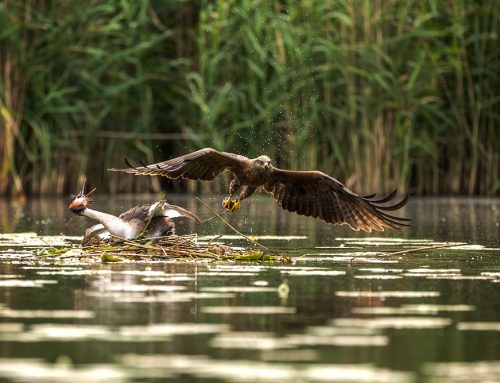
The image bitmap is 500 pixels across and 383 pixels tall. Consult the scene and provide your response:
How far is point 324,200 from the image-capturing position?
10.8m

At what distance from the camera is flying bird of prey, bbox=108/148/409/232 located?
10227 mm

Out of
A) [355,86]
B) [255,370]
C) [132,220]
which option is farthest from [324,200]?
[355,86]

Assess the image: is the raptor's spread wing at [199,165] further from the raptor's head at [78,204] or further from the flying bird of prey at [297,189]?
the raptor's head at [78,204]

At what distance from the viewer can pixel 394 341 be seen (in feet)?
18.6

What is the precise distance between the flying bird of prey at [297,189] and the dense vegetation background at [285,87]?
704 cm

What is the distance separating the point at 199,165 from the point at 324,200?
4.02 feet

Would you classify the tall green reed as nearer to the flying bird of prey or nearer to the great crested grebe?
the flying bird of prey

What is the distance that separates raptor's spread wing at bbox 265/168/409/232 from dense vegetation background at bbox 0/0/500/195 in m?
7.02

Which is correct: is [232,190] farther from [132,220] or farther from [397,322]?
[397,322]

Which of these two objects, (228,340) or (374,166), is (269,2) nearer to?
(374,166)

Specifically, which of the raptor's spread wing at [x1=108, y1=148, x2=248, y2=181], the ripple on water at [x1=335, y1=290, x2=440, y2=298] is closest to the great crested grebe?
the raptor's spread wing at [x1=108, y1=148, x2=248, y2=181]

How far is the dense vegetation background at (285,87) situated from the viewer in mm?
17906

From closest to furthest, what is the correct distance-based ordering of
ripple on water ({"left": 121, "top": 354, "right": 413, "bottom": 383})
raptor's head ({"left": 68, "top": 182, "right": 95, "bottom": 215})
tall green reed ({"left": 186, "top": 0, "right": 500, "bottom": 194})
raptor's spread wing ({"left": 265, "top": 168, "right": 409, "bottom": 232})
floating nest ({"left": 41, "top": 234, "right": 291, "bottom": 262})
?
ripple on water ({"left": 121, "top": 354, "right": 413, "bottom": 383}) → floating nest ({"left": 41, "top": 234, "right": 291, "bottom": 262}) → raptor's head ({"left": 68, "top": 182, "right": 95, "bottom": 215}) → raptor's spread wing ({"left": 265, "top": 168, "right": 409, "bottom": 232}) → tall green reed ({"left": 186, "top": 0, "right": 500, "bottom": 194})

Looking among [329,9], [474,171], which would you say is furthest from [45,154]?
[474,171]
